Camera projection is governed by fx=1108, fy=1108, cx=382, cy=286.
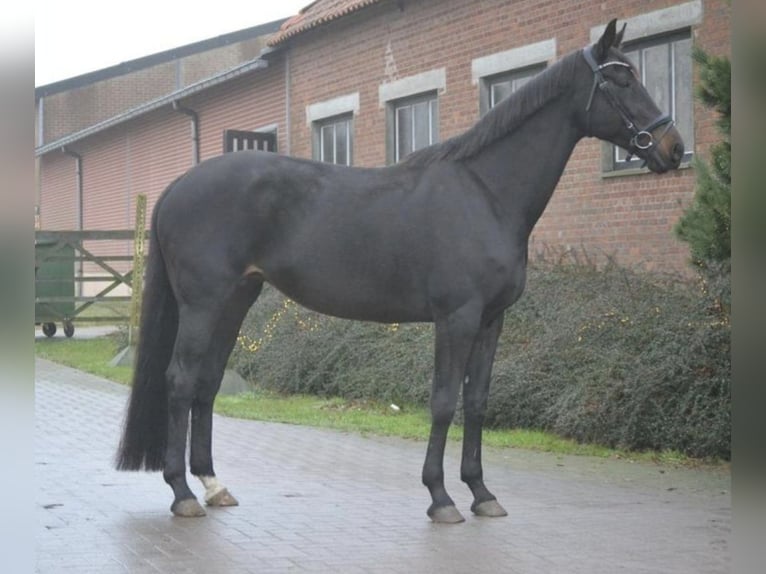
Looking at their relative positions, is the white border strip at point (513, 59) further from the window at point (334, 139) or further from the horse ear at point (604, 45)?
the horse ear at point (604, 45)

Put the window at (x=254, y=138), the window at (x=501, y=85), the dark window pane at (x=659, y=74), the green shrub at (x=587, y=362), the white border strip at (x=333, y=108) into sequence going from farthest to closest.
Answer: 1. the window at (x=254, y=138)
2. the white border strip at (x=333, y=108)
3. the window at (x=501, y=85)
4. the dark window pane at (x=659, y=74)
5. the green shrub at (x=587, y=362)

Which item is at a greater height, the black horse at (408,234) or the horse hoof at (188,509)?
the black horse at (408,234)

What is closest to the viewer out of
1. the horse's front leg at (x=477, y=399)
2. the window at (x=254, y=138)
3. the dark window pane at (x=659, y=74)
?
the horse's front leg at (x=477, y=399)

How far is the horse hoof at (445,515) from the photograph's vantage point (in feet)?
21.5

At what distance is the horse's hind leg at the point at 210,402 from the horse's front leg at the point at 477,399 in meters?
1.49

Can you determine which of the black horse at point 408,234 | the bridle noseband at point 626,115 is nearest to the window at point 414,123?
the black horse at point 408,234

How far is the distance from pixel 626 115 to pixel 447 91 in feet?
35.8

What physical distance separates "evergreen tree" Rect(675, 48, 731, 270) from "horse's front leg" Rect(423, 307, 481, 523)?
7.80ft

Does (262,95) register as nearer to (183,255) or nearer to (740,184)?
(183,255)

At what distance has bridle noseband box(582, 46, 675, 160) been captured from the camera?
21.7 feet

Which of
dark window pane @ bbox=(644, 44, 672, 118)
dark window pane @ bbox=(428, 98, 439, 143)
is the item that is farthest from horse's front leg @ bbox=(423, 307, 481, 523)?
dark window pane @ bbox=(428, 98, 439, 143)

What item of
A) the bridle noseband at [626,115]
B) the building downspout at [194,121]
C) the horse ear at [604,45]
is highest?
the building downspout at [194,121]

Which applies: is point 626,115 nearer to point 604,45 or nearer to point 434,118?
point 604,45

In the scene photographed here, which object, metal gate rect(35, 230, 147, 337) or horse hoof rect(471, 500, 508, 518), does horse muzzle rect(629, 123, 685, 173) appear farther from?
metal gate rect(35, 230, 147, 337)
